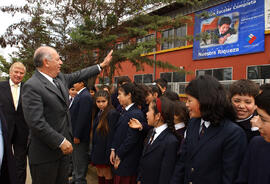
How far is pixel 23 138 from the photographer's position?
12.8 feet

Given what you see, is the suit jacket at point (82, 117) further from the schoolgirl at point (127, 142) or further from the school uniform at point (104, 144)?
the schoolgirl at point (127, 142)

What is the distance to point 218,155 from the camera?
1.85 m

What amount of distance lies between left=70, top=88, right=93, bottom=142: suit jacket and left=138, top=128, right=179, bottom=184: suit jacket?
171cm

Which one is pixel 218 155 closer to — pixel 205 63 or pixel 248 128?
pixel 248 128

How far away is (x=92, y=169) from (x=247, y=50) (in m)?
9.41

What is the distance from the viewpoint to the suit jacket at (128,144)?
3.16 m

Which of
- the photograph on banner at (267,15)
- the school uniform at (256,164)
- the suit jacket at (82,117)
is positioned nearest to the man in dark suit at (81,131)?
the suit jacket at (82,117)

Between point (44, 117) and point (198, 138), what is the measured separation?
165 centimetres

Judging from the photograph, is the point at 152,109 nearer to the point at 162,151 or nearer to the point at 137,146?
the point at 162,151

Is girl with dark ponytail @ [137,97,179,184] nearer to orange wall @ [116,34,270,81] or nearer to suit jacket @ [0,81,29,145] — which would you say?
suit jacket @ [0,81,29,145]

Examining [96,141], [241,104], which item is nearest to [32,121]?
[96,141]

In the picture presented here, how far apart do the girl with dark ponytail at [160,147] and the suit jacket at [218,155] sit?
17.0 inches

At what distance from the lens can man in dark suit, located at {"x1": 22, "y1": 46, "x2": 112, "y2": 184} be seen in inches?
97.5

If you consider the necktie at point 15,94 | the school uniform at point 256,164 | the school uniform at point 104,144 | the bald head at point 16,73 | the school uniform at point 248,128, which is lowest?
the school uniform at point 104,144
